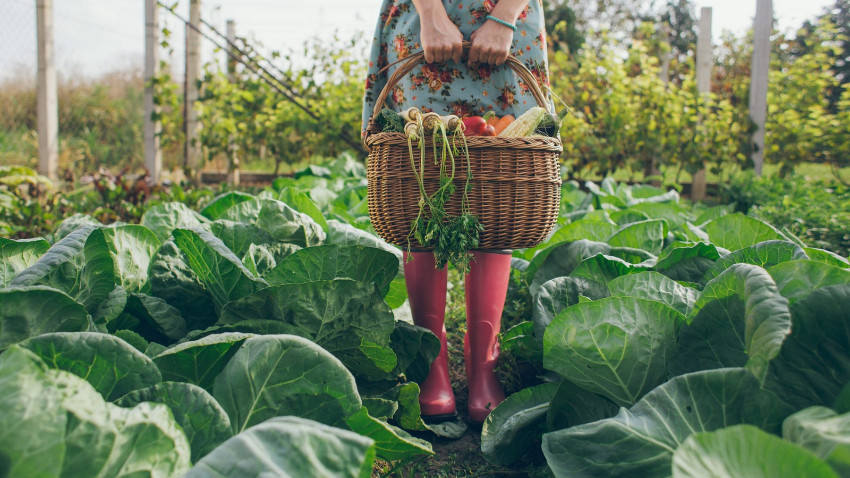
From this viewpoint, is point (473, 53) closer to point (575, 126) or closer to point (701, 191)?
point (575, 126)

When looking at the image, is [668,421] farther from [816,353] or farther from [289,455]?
[289,455]

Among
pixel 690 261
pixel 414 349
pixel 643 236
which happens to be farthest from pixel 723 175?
pixel 414 349

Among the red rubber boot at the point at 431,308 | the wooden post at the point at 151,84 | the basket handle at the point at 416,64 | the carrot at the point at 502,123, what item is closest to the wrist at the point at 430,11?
the basket handle at the point at 416,64

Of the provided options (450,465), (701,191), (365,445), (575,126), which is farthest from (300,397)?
(701,191)

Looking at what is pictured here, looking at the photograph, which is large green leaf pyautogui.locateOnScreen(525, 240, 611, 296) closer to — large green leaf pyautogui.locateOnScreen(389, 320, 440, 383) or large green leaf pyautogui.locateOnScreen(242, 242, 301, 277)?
large green leaf pyautogui.locateOnScreen(389, 320, 440, 383)

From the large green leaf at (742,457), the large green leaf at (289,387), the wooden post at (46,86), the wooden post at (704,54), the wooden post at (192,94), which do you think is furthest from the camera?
the wooden post at (704,54)

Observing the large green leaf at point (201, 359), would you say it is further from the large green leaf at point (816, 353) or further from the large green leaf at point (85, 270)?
the large green leaf at point (816, 353)

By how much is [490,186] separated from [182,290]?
3.17 feet

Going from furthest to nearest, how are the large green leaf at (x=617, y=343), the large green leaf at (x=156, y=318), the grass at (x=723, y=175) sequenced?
1. the grass at (x=723, y=175)
2. the large green leaf at (x=156, y=318)
3. the large green leaf at (x=617, y=343)

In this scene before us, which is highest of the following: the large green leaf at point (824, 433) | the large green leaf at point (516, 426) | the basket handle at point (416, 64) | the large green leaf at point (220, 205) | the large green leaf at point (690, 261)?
the basket handle at point (416, 64)

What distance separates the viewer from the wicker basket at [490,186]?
5.82 feet

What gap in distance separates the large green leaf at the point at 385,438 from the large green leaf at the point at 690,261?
108 centimetres

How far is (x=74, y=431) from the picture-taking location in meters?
0.97

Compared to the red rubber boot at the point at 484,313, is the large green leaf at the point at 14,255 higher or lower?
higher
